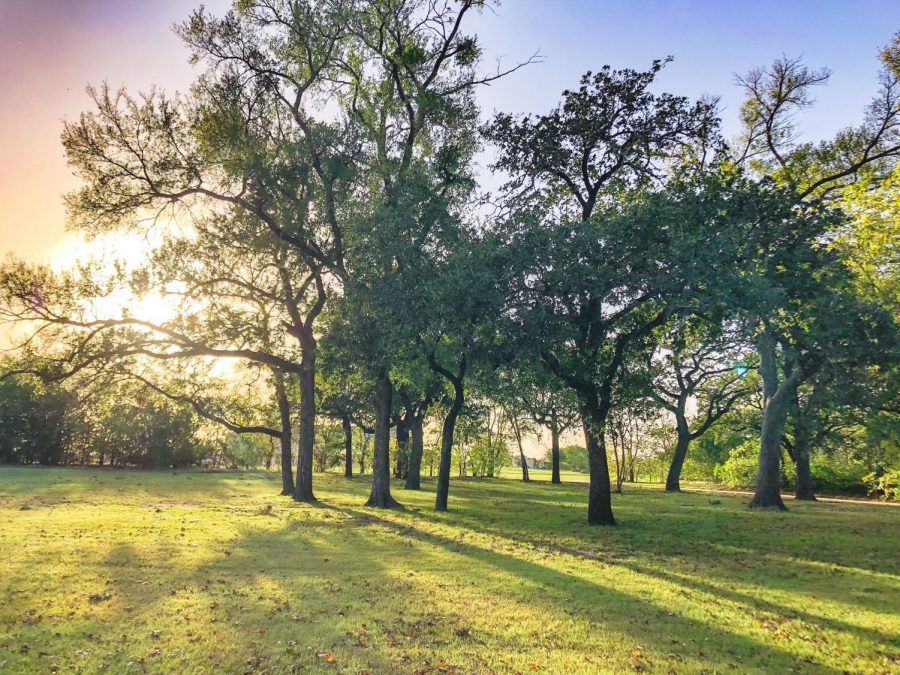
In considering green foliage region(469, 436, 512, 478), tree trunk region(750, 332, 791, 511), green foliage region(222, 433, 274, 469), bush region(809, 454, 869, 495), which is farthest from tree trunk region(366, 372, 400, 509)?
green foliage region(222, 433, 274, 469)

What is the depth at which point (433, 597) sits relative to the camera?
8820 mm

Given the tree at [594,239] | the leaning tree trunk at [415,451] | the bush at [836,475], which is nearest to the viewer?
the tree at [594,239]

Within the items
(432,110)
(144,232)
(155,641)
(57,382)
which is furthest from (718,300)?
(57,382)

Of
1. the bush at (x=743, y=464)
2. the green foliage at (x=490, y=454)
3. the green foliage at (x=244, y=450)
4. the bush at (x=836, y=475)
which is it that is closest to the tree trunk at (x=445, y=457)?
the bush at (x=743, y=464)

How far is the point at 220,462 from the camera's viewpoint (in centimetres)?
7431

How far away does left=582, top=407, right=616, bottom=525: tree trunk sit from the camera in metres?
18.5

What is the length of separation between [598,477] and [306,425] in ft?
45.1

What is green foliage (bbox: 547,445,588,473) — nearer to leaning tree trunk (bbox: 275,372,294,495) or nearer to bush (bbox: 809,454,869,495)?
bush (bbox: 809,454,869,495)

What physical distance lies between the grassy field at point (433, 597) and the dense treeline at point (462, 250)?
19.1 feet

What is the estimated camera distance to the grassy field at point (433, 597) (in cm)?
628

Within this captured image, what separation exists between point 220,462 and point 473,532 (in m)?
67.5

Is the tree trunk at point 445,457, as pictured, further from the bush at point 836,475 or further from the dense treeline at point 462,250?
the bush at point 836,475

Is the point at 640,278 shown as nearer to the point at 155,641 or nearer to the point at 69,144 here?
the point at 155,641

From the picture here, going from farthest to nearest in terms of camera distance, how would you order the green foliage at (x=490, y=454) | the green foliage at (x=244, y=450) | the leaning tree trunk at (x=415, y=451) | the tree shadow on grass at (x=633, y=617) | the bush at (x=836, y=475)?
the green foliage at (x=244, y=450) → the green foliage at (x=490, y=454) → the bush at (x=836, y=475) → the leaning tree trunk at (x=415, y=451) → the tree shadow on grass at (x=633, y=617)
